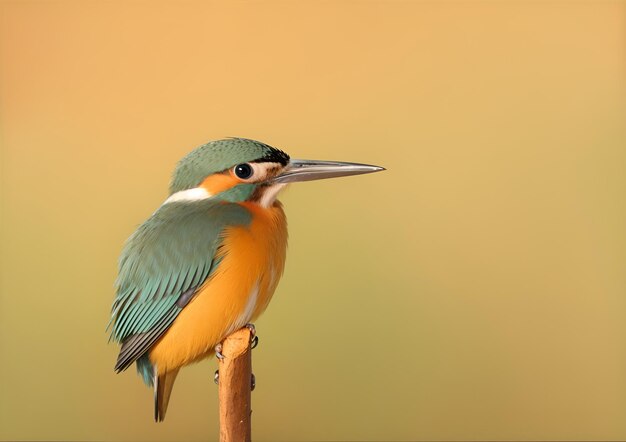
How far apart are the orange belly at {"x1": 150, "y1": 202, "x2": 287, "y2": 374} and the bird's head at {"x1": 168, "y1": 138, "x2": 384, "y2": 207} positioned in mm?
82

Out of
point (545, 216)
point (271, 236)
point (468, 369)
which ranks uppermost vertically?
point (545, 216)

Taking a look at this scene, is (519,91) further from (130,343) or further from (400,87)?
(130,343)

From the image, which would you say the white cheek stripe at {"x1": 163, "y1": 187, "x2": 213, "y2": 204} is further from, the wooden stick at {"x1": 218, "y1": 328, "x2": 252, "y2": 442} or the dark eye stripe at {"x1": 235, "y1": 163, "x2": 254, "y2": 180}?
the wooden stick at {"x1": 218, "y1": 328, "x2": 252, "y2": 442}

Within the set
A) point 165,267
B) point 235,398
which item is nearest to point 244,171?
point 165,267

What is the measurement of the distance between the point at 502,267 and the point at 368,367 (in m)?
0.62

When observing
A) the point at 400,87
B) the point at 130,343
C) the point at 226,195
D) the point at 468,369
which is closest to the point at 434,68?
the point at 400,87

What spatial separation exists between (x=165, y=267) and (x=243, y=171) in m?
0.29

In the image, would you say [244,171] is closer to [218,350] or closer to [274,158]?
[274,158]

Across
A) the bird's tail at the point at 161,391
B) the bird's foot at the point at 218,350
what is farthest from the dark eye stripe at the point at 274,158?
the bird's tail at the point at 161,391

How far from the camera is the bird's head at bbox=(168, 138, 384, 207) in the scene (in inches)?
72.0

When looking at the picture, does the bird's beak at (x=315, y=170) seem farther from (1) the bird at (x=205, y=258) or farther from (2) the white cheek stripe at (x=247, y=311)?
(2) the white cheek stripe at (x=247, y=311)

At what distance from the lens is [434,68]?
117 inches

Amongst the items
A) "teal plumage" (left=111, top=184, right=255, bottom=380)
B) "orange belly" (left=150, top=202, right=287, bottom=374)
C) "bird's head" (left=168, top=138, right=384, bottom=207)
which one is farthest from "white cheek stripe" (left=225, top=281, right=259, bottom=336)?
"bird's head" (left=168, top=138, right=384, bottom=207)

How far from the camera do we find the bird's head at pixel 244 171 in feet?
6.00
